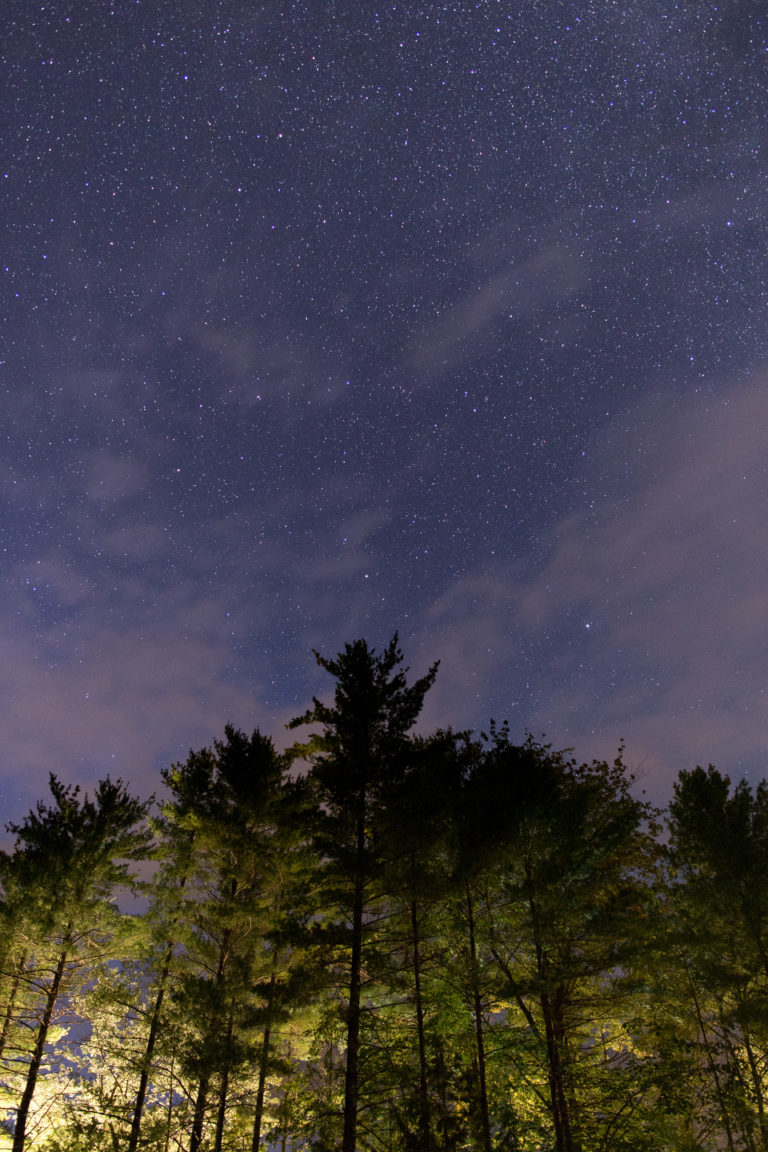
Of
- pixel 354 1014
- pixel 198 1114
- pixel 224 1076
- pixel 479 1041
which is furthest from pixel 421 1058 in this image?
pixel 198 1114

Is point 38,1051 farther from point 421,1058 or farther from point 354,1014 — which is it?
point 421,1058

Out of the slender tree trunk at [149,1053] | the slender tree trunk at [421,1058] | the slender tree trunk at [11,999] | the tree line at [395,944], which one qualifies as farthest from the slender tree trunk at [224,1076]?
the slender tree trunk at [11,999]

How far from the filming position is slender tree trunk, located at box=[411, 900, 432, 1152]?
14.2 m

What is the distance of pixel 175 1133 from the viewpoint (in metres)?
15.0

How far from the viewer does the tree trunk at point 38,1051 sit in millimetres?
17891

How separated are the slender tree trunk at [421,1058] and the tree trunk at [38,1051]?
10.4 metres

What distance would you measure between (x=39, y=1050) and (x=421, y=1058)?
11.8m

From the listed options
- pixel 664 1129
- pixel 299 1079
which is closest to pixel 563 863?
pixel 664 1129

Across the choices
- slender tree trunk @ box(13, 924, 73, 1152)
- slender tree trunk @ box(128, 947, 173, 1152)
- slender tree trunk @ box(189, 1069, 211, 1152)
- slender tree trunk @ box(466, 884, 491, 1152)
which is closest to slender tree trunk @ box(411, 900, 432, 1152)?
slender tree trunk @ box(466, 884, 491, 1152)

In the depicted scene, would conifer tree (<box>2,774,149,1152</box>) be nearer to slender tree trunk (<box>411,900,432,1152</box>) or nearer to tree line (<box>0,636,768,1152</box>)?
tree line (<box>0,636,768,1152</box>)

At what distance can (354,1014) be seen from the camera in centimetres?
1471

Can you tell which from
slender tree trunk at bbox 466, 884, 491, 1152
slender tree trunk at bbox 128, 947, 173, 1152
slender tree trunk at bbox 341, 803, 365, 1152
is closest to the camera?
slender tree trunk at bbox 341, 803, 365, 1152

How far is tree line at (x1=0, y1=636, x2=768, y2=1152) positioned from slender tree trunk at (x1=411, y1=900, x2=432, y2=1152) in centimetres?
14

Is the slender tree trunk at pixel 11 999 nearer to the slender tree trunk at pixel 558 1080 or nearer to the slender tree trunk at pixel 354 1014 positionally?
the slender tree trunk at pixel 354 1014
